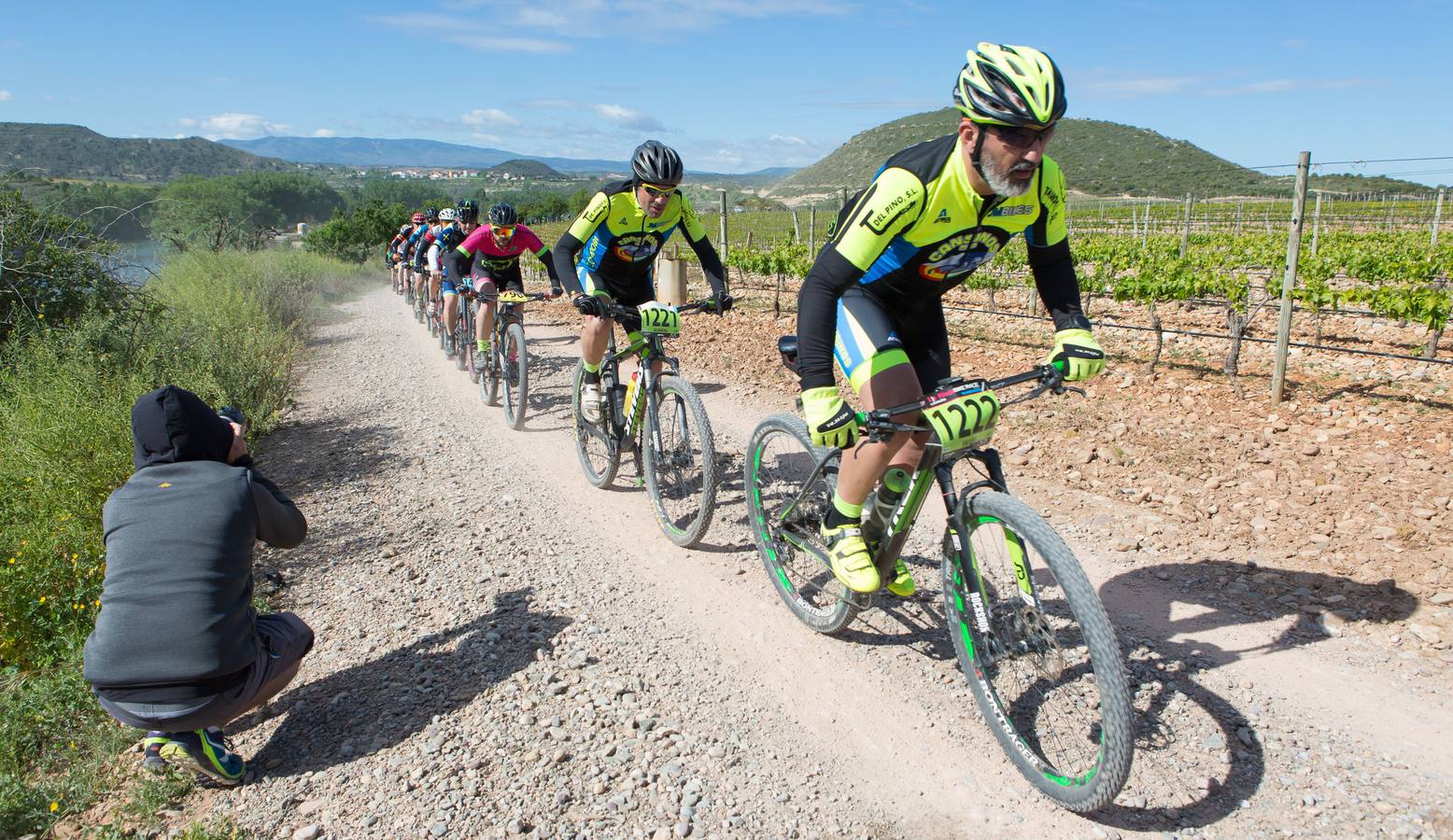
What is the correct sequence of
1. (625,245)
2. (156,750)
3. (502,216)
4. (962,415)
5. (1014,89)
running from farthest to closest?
(502,216) < (625,245) < (156,750) < (962,415) < (1014,89)

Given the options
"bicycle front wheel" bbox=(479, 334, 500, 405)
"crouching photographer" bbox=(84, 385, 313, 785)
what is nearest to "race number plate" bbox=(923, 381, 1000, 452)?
"crouching photographer" bbox=(84, 385, 313, 785)

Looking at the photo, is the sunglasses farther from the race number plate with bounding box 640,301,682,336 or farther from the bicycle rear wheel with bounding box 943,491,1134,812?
the race number plate with bounding box 640,301,682,336

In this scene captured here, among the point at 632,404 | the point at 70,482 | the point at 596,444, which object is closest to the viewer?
the point at 70,482

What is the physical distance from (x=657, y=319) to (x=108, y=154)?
129506 millimetres

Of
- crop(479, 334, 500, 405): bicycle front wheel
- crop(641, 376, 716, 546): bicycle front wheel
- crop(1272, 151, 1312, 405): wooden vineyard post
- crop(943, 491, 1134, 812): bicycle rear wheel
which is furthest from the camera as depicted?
crop(479, 334, 500, 405): bicycle front wheel

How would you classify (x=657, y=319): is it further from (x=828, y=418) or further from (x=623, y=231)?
(x=828, y=418)

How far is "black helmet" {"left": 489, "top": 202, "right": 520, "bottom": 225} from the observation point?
891cm

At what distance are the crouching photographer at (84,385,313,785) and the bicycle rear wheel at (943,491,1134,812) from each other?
270 centimetres

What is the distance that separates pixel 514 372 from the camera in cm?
820

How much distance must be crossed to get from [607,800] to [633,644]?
107 centimetres

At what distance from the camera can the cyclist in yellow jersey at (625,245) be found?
5.04 m

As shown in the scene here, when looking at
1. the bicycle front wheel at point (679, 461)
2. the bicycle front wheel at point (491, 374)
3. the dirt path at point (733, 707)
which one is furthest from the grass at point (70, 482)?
the bicycle front wheel at point (679, 461)

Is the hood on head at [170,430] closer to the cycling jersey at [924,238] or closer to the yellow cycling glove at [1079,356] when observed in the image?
the cycling jersey at [924,238]

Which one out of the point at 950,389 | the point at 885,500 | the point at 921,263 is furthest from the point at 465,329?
the point at 950,389
